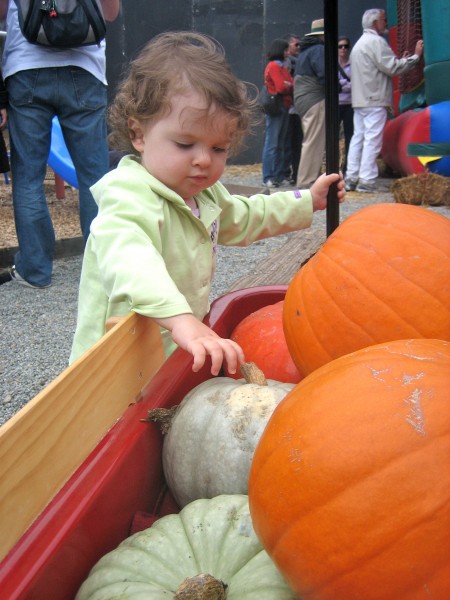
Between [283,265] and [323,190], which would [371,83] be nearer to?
[283,265]

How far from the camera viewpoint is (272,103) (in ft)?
30.8

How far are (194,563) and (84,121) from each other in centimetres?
358

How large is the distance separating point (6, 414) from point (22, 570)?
6.98 feet

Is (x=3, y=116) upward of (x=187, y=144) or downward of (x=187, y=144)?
downward

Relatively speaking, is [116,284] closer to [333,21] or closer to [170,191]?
[170,191]

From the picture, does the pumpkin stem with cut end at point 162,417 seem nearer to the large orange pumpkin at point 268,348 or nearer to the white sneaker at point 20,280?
the large orange pumpkin at point 268,348

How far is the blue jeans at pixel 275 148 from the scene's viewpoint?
9492 mm

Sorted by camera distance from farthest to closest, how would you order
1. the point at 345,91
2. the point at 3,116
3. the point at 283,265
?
the point at 345,91, the point at 3,116, the point at 283,265

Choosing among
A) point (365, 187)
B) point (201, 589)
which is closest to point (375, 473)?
point (201, 589)

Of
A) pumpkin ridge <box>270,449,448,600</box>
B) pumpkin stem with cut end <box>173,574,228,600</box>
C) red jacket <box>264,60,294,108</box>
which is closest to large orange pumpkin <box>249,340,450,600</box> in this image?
pumpkin ridge <box>270,449,448,600</box>

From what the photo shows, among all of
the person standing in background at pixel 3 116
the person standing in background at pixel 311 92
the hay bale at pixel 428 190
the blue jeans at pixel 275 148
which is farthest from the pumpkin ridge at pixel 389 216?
the blue jeans at pixel 275 148

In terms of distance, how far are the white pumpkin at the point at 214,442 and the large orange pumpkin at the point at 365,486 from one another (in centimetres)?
33

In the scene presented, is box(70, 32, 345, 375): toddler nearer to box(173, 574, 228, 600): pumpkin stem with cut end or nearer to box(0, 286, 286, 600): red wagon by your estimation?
box(0, 286, 286, 600): red wagon

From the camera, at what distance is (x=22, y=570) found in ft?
2.78
